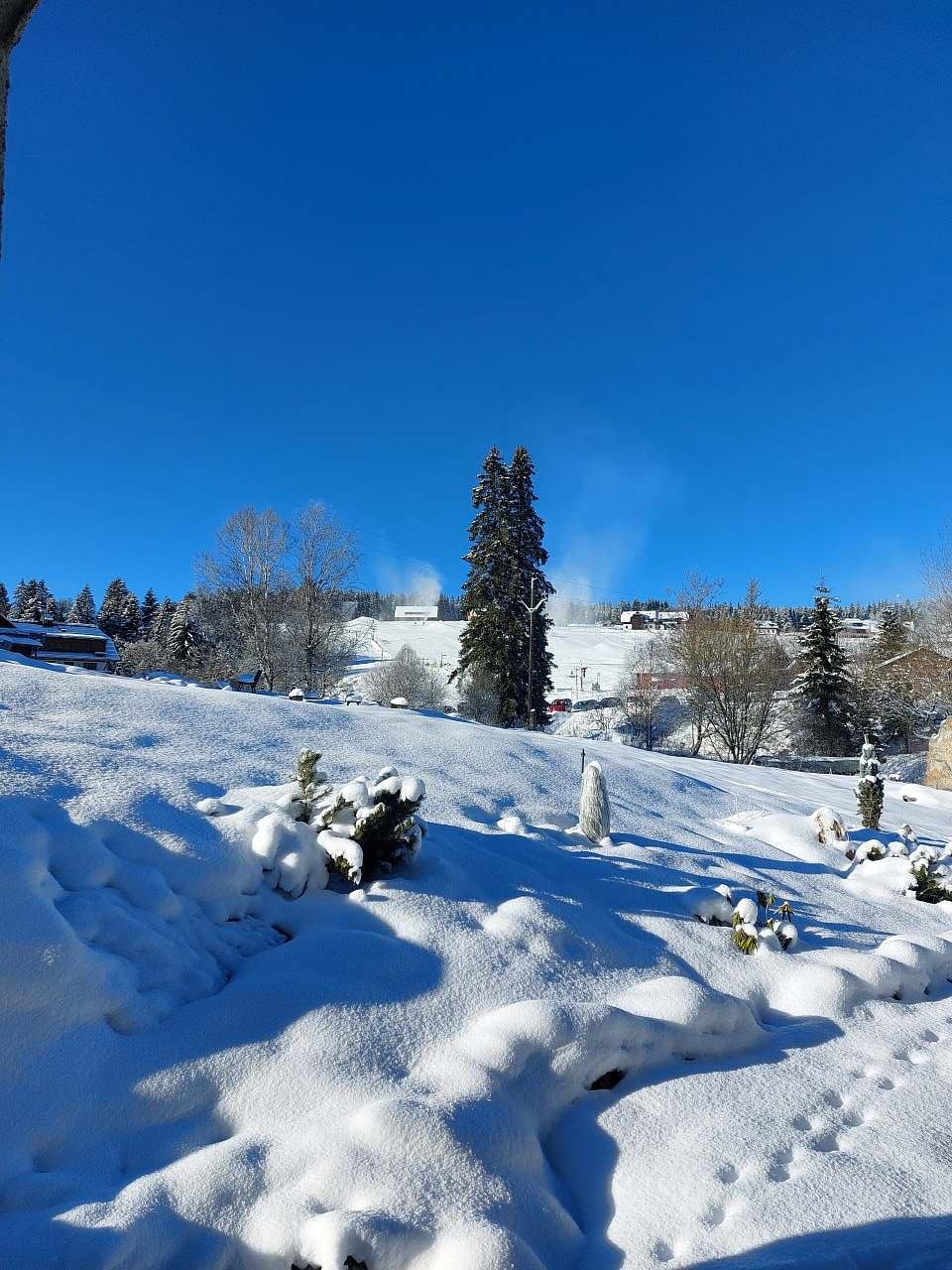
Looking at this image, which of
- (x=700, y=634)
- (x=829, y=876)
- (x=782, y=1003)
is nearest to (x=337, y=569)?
(x=700, y=634)

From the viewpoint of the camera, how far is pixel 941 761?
17.9m

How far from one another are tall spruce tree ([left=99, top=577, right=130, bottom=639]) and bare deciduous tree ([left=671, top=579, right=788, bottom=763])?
1938 inches

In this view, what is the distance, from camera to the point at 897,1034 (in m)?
4.00

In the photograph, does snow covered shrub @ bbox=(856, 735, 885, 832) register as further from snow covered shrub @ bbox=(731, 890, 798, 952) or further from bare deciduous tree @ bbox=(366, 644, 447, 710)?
bare deciduous tree @ bbox=(366, 644, 447, 710)

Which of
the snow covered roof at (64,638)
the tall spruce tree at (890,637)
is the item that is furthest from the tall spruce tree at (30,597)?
the tall spruce tree at (890,637)

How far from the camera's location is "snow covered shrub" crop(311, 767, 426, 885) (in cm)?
434

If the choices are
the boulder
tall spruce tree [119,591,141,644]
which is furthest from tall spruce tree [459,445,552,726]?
tall spruce tree [119,591,141,644]

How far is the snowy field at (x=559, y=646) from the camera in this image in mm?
58562

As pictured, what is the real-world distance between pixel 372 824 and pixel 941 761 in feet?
62.1

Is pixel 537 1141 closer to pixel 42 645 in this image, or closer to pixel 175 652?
pixel 42 645

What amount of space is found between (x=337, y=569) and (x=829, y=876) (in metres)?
21.7

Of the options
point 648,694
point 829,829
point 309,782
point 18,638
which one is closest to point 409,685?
point 648,694

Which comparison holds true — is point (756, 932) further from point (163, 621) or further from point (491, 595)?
point (163, 621)

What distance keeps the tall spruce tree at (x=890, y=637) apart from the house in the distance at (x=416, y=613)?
64040 mm
